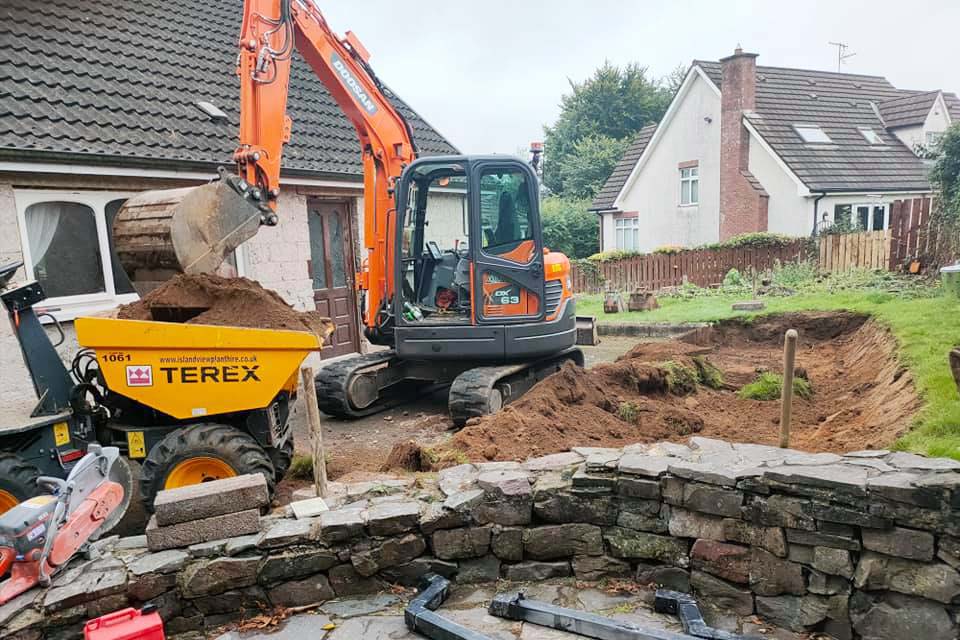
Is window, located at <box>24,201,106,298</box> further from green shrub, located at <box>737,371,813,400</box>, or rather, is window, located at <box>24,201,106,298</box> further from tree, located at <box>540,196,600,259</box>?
tree, located at <box>540,196,600,259</box>

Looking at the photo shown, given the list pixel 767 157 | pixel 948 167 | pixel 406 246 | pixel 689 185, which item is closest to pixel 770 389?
pixel 406 246

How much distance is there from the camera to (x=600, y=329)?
1311cm

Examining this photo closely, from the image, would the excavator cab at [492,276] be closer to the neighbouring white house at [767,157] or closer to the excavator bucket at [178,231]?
the excavator bucket at [178,231]

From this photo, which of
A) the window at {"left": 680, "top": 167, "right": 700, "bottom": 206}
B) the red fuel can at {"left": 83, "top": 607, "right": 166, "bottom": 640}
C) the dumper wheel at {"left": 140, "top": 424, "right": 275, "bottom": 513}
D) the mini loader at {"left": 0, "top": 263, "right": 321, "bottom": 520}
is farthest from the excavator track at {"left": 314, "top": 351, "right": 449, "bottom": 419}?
the window at {"left": 680, "top": 167, "right": 700, "bottom": 206}

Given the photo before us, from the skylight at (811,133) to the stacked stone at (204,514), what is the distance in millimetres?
21638

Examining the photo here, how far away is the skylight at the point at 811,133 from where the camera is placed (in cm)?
2053

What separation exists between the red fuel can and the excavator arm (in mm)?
2722

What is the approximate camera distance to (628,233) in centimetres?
2531

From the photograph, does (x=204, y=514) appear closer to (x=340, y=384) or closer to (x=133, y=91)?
(x=340, y=384)

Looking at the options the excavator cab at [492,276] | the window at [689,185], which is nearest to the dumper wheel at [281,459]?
the excavator cab at [492,276]

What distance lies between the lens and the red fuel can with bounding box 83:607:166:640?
307 centimetres

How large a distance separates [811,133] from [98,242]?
21.4 metres

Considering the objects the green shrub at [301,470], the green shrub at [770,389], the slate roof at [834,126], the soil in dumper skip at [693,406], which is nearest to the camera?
the soil in dumper skip at [693,406]

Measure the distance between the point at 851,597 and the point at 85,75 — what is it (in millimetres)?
9366
